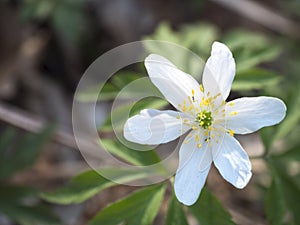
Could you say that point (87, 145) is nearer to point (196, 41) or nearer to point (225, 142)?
point (196, 41)

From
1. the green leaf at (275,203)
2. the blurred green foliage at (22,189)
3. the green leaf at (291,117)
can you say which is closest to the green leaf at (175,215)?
the green leaf at (275,203)

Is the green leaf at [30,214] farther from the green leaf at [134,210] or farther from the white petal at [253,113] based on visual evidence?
the white petal at [253,113]

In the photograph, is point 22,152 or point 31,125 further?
point 31,125

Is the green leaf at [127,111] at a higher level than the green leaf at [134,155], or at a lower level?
higher

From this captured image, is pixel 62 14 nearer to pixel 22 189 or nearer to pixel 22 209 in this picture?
pixel 22 189

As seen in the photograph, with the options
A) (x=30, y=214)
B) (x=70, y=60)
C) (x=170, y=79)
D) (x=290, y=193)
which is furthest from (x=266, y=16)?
(x=30, y=214)

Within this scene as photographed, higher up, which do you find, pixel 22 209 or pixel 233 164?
pixel 233 164

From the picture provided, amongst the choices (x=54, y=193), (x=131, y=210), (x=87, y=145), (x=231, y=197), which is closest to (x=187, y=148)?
(x=131, y=210)
